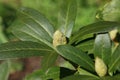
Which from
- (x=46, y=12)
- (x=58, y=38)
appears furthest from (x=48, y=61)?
(x=46, y=12)

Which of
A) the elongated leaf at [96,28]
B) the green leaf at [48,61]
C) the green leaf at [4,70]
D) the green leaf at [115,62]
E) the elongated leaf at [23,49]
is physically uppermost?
the elongated leaf at [96,28]

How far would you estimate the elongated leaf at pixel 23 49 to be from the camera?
0.94 meters

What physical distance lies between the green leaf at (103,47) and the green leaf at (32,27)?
0.14 meters

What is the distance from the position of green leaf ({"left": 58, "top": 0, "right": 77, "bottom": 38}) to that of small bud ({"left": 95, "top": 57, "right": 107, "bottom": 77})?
0.20 meters

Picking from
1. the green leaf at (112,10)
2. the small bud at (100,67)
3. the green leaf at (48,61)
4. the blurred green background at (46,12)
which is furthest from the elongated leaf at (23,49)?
the blurred green background at (46,12)

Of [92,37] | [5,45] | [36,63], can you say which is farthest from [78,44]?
[36,63]

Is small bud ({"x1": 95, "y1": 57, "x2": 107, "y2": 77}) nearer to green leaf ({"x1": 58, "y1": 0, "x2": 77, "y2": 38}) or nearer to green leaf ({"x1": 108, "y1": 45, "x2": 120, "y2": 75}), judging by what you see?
green leaf ({"x1": 108, "y1": 45, "x2": 120, "y2": 75})

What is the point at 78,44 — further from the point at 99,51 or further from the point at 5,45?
Answer: the point at 5,45

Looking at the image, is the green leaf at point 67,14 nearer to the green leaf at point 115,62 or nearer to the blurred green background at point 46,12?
the green leaf at point 115,62

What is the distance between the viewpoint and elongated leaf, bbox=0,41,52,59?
94 cm

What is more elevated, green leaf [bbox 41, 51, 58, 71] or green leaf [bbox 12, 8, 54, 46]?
green leaf [bbox 12, 8, 54, 46]

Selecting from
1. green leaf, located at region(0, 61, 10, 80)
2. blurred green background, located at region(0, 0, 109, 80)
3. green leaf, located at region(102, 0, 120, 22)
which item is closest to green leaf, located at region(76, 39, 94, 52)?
green leaf, located at region(102, 0, 120, 22)

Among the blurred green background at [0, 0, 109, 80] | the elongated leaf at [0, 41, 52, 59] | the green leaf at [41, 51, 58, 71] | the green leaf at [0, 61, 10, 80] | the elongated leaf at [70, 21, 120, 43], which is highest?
the elongated leaf at [70, 21, 120, 43]

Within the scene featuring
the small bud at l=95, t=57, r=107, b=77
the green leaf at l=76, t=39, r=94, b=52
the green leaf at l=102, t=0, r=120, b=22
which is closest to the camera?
the small bud at l=95, t=57, r=107, b=77
